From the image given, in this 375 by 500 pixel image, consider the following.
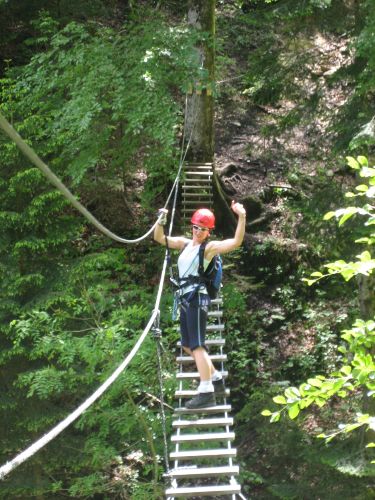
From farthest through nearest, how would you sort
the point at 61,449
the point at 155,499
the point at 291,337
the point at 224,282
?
the point at 291,337 < the point at 224,282 < the point at 61,449 < the point at 155,499

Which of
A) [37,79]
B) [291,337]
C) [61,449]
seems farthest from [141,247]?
[61,449]

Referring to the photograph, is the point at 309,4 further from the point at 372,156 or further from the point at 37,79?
the point at 37,79

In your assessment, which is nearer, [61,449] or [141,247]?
[61,449]

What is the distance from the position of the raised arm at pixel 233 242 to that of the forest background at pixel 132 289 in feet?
3.33

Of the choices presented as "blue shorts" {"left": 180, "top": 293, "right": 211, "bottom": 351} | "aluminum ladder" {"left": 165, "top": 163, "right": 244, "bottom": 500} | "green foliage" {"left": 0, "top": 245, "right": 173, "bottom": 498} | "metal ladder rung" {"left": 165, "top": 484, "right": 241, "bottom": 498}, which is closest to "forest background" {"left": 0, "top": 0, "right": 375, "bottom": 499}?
"green foliage" {"left": 0, "top": 245, "right": 173, "bottom": 498}

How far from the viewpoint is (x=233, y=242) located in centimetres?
473

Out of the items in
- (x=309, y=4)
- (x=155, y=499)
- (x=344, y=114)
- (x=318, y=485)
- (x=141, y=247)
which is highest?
(x=309, y=4)

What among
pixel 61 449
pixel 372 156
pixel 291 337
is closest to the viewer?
pixel 61 449

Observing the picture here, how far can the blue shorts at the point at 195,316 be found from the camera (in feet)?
16.1

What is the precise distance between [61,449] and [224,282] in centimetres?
330

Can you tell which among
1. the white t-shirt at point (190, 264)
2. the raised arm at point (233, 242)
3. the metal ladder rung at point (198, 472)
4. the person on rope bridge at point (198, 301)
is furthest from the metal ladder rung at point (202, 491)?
the raised arm at point (233, 242)

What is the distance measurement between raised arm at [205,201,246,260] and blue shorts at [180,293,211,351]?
12.7 inches

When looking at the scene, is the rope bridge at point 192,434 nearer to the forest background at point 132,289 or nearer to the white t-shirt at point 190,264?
the white t-shirt at point 190,264

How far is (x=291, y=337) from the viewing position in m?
9.45
